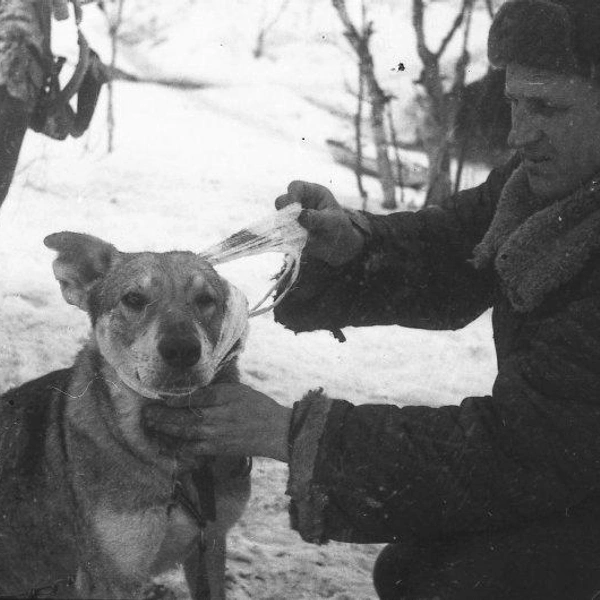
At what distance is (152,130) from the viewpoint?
35.6 feet

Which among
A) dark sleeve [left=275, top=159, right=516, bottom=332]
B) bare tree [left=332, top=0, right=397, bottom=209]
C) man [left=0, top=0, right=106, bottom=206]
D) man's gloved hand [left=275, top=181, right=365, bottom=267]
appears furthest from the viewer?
bare tree [left=332, top=0, right=397, bottom=209]

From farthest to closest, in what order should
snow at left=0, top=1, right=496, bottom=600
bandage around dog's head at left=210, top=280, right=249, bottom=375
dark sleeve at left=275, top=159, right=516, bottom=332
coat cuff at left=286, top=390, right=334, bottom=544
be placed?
snow at left=0, top=1, right=496, bottom=600 < dark sleeve at left=275, top=159, right=516, bottom=332 < bandage around dog's head at left=210, top=280, right=249, bottom=375 < coat cuff at left=286, top=390, right=334, bottom=544

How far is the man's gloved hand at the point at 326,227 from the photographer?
8.59 ft

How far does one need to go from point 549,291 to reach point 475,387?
344 centimetres

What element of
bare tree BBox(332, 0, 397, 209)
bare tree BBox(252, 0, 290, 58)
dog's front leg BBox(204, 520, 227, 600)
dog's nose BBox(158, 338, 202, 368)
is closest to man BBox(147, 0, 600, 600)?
dog's nose BBox(158, 338, 202, 368)

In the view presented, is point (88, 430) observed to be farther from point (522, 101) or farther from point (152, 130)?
point (152, 130)

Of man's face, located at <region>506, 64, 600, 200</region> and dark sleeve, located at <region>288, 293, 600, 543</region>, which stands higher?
man's face, located at <region>506, 64, 600, 200</region>

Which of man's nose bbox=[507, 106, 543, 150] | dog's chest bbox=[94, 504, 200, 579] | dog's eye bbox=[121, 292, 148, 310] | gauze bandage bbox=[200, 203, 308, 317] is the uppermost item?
man's nose bbox=[507, 106, 543, 150]

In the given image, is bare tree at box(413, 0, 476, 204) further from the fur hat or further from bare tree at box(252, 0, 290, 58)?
the fur hat

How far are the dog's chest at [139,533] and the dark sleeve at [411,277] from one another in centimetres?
95

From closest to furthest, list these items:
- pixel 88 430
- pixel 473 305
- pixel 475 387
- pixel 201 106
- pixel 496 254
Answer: pixel 88 430 < pixel 496 254 < pixel 473 305 < pixel 475 387 < pixel 201 106

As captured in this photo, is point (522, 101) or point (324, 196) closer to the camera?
point (522, 101)

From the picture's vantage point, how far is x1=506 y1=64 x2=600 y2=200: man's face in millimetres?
2195

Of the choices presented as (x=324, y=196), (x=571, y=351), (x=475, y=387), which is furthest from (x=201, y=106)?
(x=571, y=351)
